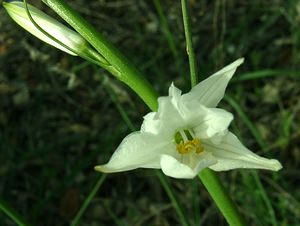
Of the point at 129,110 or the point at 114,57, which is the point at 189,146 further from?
the point at 129,110

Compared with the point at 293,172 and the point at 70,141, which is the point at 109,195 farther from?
the point at 293,172

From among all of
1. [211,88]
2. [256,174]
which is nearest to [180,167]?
[211,88]

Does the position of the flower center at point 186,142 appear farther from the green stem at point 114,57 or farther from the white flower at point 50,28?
the white flower at point 50,28

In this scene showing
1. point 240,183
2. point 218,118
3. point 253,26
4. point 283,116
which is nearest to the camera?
point 218,118

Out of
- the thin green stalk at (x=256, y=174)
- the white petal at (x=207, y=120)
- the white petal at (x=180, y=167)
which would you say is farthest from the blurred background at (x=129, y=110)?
the white petal at (x=180, y=167)

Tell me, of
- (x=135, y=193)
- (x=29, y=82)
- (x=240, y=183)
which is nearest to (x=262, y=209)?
(x=240, y=183)

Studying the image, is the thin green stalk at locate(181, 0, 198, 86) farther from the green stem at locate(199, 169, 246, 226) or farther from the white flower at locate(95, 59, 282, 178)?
the green stem at locate(199, 169, 246, 226)

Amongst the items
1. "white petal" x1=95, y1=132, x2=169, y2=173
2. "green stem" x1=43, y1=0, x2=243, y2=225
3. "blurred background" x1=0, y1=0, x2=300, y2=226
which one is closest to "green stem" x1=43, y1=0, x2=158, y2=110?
"green stem" x1=43, y1=0, x2=243, y2=225
